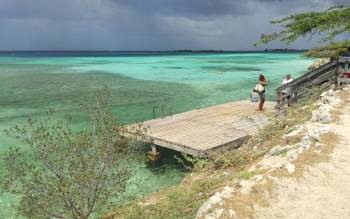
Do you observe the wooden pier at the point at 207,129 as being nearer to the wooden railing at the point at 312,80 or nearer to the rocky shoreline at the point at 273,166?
the wooden railing at the point at 312,80

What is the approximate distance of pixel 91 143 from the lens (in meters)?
8.58

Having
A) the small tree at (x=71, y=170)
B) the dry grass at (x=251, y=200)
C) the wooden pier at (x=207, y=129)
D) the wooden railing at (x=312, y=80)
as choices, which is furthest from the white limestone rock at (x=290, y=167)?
the wooden railing at (x=312, y=80)

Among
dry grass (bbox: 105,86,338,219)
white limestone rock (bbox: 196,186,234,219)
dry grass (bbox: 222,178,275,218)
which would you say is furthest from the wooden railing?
white limestone rock (bbox: 196,186,234,219)

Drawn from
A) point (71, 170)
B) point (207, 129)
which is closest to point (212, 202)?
point (71, 170)

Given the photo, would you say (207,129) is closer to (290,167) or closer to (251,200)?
(290,167)

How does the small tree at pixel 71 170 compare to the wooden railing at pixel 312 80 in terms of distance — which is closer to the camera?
the small tree at pixel 71 170

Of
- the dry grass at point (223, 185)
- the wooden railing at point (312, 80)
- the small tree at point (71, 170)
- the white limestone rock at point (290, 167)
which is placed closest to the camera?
the dry grass at point (223, 185)

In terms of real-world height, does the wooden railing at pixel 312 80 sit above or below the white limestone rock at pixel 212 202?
above

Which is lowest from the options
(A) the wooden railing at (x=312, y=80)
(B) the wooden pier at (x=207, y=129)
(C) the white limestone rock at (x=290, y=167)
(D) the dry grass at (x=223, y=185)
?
(B) the wooden pier at (x=207, y=129)

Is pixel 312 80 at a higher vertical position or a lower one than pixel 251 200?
higher

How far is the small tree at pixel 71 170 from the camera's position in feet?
26.5

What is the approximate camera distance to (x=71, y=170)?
8.09 metres

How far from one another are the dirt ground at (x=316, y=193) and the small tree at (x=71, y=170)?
3.61m

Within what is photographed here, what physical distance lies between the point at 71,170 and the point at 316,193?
483 centimetres
